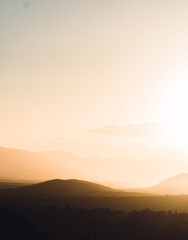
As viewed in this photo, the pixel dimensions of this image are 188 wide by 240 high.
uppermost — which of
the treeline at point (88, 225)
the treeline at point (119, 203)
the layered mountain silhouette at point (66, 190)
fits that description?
the layered mountain silhouette at point (66, 190)

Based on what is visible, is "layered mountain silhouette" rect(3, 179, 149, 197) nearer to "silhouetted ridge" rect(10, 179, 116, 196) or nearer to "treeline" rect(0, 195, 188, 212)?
"silhouetted ridge" rect(10, 179, 116, 196)

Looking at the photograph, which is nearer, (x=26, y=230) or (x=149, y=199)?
(x=26, y=230)

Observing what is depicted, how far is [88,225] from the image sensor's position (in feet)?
116

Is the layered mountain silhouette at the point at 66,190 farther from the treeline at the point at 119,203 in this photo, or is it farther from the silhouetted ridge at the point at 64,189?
the treeline at the point at 119,203

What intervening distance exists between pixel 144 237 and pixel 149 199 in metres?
28.4

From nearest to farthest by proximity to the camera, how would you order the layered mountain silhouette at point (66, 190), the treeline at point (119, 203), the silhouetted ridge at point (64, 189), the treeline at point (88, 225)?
the treeline at point (88, 225)
the treeline at point (119, 203)
the layered mountain silhouette at point (66, 190)
the silhouetted ridge at point (64, 189)

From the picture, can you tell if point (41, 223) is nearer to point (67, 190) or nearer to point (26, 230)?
point (26, 230)

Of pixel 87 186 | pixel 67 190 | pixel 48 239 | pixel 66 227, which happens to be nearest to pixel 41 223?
pixel 66 227

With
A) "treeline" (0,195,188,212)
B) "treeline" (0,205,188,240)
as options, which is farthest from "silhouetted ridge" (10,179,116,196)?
"treeline" (0,205,188,240)

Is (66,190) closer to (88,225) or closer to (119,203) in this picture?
(119,203)

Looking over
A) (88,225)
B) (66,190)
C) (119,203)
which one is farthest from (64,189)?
(88,225)

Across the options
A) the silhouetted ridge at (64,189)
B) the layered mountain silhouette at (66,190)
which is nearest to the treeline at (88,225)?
the layered mountain silhouette at (66,190)

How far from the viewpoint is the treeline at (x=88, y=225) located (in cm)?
3130

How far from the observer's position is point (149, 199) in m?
60.2
